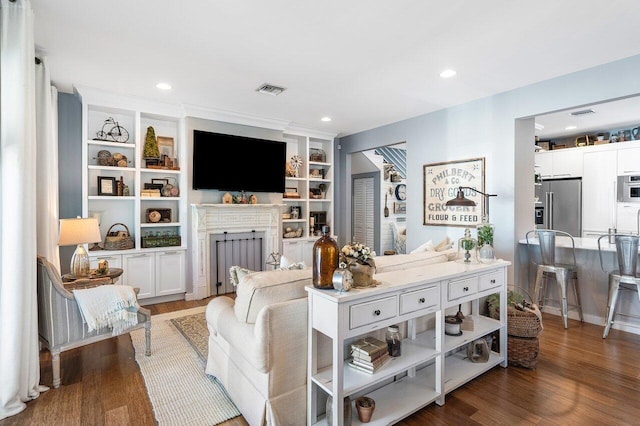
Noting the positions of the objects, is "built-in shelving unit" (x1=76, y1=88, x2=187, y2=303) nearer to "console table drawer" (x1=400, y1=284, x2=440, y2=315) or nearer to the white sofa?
the white sofa

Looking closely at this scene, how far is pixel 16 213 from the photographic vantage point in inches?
82.7

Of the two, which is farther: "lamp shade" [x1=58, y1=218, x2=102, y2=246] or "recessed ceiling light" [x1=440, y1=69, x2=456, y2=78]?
"recessed ceiling light" [x1=440, y1=69, x2=456, y2=78]

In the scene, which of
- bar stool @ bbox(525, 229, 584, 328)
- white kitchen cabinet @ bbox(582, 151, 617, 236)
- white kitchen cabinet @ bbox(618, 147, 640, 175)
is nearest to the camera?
bar stool @ bbox(525, 229, 584, 328)

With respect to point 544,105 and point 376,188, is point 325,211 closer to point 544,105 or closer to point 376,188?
point 376,188

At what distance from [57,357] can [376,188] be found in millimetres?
5875

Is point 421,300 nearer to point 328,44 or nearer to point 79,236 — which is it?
point 328,44

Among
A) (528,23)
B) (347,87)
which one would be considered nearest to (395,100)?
(347,87)

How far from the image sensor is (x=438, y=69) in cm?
332

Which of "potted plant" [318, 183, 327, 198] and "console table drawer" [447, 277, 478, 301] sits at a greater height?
"potted plant" [318, 183, 327, 198]

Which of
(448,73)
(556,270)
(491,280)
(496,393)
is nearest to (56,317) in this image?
(496,393)

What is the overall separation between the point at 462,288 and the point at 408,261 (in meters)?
0.42

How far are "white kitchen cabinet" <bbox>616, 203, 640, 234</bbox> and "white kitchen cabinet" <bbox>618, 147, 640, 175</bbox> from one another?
520 mm

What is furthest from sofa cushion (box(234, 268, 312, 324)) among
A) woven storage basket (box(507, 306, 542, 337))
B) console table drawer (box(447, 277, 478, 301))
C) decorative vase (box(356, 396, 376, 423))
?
woven storage basket (box(507, 306, 542, 337))

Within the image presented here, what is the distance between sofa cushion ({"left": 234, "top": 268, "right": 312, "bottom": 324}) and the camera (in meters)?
Answer: 1.89
